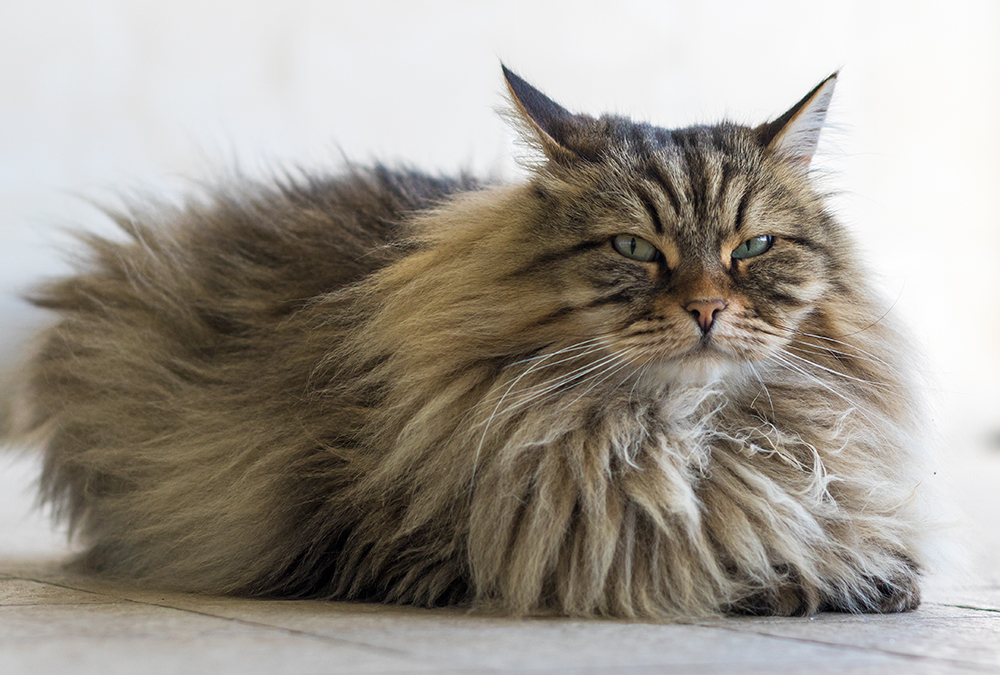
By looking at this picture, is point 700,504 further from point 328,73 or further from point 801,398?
point 328,73

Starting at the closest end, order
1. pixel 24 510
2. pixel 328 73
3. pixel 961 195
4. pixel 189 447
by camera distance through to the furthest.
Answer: pixel 189 447 < pixel 24 510 < pixel 328 73 < pixel 961 195

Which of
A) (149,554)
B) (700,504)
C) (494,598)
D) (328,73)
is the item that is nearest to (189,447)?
(149,554)

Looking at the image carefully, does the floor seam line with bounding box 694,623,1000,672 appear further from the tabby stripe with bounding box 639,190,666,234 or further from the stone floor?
the tabby stripe with bounding box 639,190,666,234

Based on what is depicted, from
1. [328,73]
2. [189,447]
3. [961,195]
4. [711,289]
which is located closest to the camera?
[711,289]

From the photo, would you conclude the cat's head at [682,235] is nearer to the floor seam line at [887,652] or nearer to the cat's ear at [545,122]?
the cat's ear at [545,122]

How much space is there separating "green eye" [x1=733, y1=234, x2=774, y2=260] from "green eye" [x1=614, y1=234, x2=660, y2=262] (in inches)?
5.2

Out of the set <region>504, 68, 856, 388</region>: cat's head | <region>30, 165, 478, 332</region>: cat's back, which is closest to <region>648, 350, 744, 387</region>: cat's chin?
<region>504, 68, 856, 388</region>: cat's head

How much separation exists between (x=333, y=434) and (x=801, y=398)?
2.62 ft

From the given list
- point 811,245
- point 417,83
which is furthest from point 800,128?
point 417,83

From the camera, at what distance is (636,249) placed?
1477mm

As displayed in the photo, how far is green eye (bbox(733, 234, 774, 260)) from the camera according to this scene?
4.89 ft

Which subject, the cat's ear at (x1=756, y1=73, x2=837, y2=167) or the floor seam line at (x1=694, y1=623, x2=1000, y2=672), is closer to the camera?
the floor seam line at (x1=694, y1=623, x2=1000, y2=672)

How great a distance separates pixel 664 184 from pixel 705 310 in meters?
0.24

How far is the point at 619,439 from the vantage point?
1483mm
